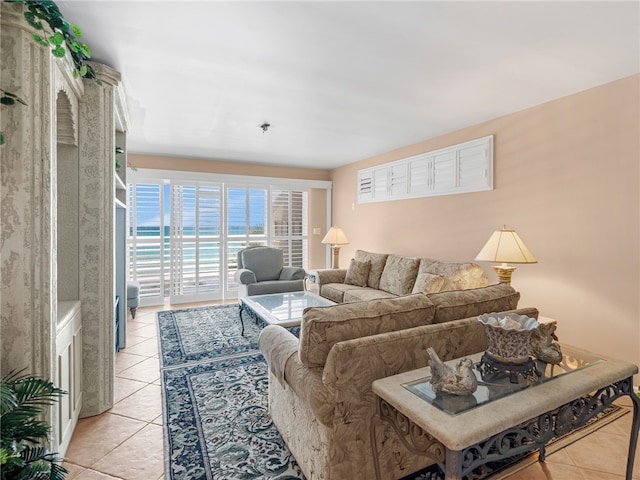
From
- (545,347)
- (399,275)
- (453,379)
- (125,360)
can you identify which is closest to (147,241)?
(125,360)

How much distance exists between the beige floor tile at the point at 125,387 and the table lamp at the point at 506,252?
121 inches

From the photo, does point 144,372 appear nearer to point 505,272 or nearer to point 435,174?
point 505,272

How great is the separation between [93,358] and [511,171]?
4.07 metres

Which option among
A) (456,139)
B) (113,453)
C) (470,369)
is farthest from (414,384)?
(456,139)

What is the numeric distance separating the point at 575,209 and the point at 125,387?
414 centimetres

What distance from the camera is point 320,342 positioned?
5.01 ft

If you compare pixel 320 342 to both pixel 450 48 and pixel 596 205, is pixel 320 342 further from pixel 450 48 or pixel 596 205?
pixel 596 205

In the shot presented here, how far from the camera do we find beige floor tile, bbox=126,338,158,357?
3453 mm

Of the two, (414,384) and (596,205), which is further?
(596,205)

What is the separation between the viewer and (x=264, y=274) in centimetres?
529

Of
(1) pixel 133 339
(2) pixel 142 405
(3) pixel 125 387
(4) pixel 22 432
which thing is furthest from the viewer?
(1) pixel 133 339

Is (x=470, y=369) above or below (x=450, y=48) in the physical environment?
below

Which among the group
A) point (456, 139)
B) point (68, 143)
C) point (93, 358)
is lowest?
point (93, 358)

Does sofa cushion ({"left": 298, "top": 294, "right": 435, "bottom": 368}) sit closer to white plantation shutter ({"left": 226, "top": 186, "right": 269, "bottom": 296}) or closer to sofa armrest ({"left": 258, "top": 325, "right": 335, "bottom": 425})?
sofa armrest ({"left": 258, "top": 325, "right": 335, "bottom": 425})
